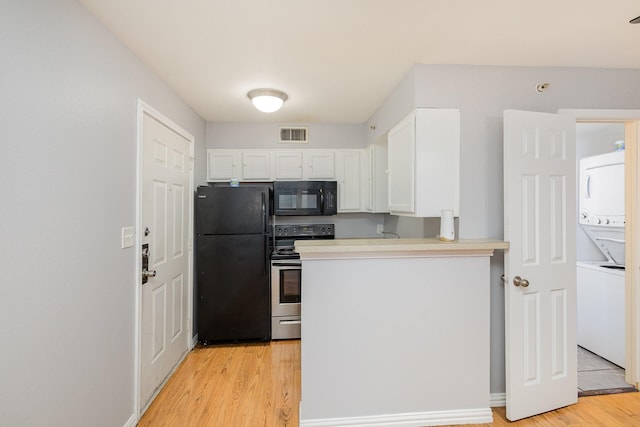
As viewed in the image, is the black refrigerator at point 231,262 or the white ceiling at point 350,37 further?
the black refrigerator at point 231,262

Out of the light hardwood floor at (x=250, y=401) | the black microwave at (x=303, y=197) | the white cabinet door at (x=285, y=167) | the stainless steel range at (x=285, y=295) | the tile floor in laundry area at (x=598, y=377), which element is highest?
the white cabinet door at (x=285, y=167)

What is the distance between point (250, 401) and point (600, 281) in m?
3.20

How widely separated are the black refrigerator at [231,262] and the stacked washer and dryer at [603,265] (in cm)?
312

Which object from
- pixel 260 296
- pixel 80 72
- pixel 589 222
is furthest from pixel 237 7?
pixel 589 222

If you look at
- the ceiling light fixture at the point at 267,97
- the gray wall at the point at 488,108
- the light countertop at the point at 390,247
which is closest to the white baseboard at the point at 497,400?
the gray wall at the point at 488,108

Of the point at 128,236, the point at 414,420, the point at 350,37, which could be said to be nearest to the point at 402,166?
the point at 350,37

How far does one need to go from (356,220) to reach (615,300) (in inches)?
97.1

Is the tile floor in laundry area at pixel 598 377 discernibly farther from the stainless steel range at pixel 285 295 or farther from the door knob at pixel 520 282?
the stainless steel range at pixel 285 295

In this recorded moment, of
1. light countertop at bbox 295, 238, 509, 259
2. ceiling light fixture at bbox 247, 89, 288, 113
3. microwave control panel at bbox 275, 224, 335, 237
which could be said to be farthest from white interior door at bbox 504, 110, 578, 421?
microwave control panel at bbox 275, 224, 335, 237

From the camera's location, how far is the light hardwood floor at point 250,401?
6.08ft

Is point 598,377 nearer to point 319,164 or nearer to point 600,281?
point 600,281

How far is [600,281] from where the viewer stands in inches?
104

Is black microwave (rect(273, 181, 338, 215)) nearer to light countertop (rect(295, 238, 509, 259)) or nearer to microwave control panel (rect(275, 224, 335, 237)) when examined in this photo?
microwave control panel (rect(275, 224, 335, 237))

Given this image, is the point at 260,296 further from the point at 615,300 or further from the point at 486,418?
the point at 615,300
